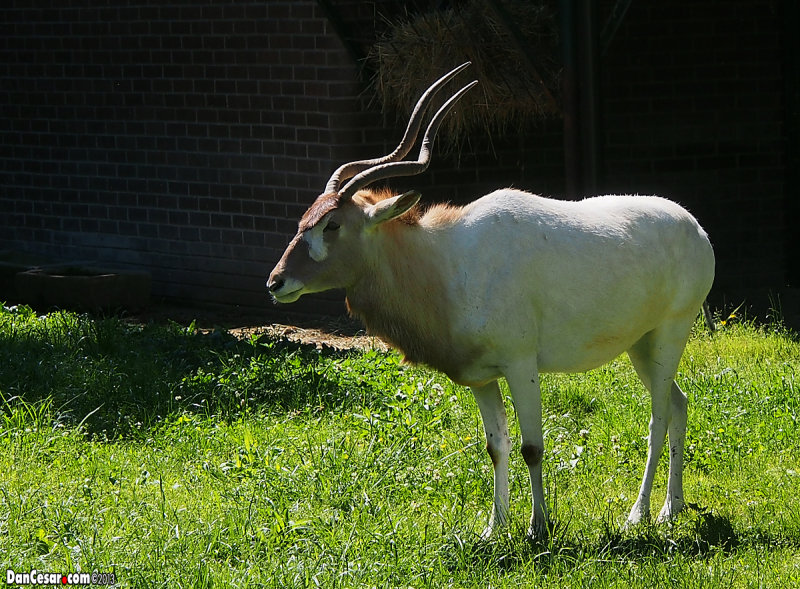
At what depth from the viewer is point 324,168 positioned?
11.2 metres

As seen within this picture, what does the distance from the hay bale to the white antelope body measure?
163 inches

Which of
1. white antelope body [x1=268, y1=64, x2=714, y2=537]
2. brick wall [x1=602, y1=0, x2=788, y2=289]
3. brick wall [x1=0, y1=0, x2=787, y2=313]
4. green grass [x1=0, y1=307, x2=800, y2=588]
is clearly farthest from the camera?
brick wall [x1=602, y1=0, x2=788, y2=289]

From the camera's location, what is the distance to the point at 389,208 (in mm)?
5625

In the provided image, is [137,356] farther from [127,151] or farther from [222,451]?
[127,151]

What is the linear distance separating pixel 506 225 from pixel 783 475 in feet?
7.17

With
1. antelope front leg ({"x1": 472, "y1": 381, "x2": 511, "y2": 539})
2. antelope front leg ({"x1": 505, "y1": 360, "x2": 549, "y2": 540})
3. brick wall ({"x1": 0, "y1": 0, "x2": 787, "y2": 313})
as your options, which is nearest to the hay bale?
brick wall ({"x1": 0, "y1": 0, "x2": 787, "y2": 313})

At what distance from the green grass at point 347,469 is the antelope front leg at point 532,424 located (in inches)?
3.4

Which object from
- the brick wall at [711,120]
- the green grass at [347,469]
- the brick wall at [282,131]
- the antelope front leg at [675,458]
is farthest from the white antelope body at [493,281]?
the brick wall at [711,120]

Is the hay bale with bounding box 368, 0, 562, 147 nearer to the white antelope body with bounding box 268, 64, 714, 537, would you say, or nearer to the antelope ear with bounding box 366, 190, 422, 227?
the white antelope body with bounding box 268, 64, 714, 537

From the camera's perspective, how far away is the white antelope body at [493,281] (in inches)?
224

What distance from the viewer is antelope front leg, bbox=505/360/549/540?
5.73m

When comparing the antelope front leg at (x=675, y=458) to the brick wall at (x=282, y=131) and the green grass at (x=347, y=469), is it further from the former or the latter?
the brick wall at (x=282, y=131)

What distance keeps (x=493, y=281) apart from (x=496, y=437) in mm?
831

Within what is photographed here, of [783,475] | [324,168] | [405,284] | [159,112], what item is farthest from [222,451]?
[159,112]
